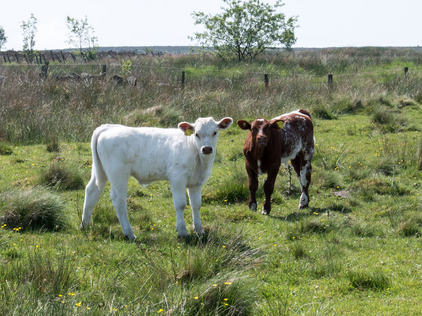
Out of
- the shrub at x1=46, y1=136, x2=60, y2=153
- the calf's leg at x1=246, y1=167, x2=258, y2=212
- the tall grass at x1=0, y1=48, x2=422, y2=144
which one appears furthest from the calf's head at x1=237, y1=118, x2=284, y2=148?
the tall grass at x1=0, y1=48, x2=422, y2=144

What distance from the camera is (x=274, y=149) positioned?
290 inches

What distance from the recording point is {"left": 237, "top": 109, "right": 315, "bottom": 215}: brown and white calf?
23.6 feet

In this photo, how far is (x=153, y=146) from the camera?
5.98 m

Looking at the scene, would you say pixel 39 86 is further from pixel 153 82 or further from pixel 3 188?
pixel 3 188

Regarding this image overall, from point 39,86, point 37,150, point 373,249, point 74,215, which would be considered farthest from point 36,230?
point 39,86

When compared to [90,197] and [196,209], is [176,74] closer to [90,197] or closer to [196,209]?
[90,197]

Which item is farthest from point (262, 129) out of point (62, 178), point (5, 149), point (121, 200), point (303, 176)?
point (5, 149)

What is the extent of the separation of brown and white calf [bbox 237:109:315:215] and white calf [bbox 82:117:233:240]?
4.31 feet

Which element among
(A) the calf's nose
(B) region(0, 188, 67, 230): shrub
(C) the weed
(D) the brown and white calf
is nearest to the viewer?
(C) the weed

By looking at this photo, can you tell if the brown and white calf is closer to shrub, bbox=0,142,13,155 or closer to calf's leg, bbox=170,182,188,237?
calf's leg, bbox=170,182,188,237

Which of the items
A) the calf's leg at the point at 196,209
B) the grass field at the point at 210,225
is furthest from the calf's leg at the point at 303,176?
the calf's leg at the point at 196,209

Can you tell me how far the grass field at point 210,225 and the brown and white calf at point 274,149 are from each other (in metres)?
0.44

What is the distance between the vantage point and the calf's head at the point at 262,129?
6.85m

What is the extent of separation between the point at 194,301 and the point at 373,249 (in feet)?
9.94
